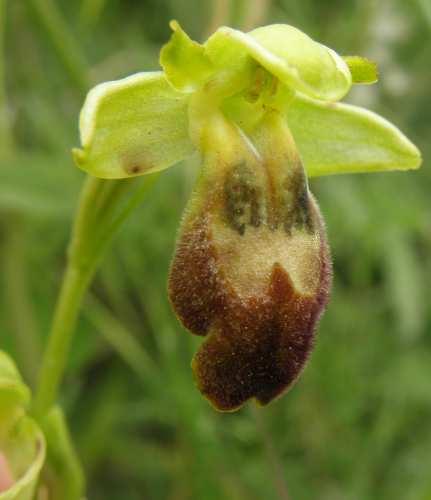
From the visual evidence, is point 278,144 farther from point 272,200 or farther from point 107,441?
point 107,441

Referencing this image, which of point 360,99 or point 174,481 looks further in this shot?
point 360,99

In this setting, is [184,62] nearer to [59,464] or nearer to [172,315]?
[59,464]

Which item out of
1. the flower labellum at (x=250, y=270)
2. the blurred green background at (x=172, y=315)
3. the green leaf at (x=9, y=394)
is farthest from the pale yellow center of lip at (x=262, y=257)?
the blurred green background at (x=172, y=315)

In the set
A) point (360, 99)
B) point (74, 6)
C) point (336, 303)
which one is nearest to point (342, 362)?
point (336, 303)

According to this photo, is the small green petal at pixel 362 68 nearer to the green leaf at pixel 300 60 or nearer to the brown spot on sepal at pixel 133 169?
the green leaf at pixel 300 60

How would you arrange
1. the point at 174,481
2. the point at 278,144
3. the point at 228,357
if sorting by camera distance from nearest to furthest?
the point at 228,357
the point at 278,144
the point at 174,481

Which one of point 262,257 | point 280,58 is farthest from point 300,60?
point 262,257

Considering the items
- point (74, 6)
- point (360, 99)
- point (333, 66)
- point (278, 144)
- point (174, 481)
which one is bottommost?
point (174, 481)
